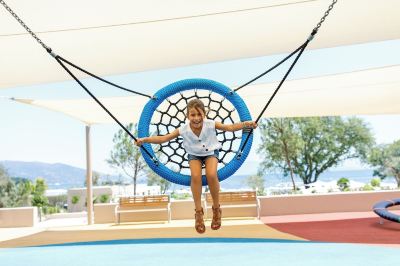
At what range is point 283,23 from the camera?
21.4 ft

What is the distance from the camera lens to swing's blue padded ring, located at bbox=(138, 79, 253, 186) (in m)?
4.20

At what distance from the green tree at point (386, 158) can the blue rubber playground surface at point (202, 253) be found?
161 feet

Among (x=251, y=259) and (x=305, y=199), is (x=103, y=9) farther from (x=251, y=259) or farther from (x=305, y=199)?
(x=305, y=199)

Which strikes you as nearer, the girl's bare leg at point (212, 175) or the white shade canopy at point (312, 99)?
the girl's bare leg at point (212, 175)

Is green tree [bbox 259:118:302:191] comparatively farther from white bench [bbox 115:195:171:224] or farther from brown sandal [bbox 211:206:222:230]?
brown sandal [bbox 211:206:222:230]

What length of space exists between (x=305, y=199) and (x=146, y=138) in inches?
318

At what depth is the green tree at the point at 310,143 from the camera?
1243 inches

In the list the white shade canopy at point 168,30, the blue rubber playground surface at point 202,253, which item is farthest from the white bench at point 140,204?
the white shade canopy at point 168,30

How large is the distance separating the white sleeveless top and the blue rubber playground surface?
2.56 meters

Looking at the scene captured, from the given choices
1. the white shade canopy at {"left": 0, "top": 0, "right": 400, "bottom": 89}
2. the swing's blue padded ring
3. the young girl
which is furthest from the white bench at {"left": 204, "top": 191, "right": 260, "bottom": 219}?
the young girl

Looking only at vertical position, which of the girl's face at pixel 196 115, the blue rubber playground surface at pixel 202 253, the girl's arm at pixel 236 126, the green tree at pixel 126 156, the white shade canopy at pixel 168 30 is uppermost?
the green tree at pixel 126 156

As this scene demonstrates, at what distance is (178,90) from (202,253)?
3162 millimetres

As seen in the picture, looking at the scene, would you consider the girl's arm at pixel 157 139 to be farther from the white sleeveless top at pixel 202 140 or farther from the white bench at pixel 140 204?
the white bench at pixel 140 204

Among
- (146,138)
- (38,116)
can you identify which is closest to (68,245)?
(146,138)
